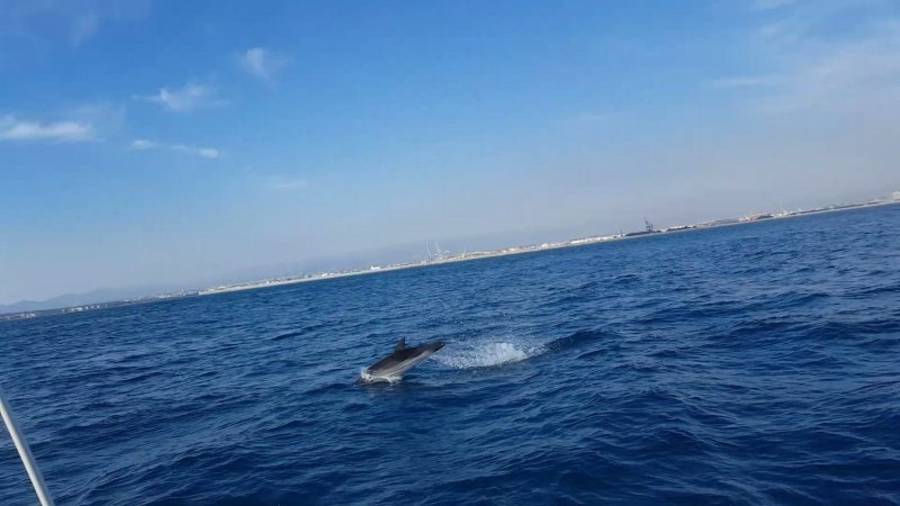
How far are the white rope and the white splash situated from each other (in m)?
16.9

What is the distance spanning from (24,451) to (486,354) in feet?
62.0

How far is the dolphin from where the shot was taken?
19.2 metres

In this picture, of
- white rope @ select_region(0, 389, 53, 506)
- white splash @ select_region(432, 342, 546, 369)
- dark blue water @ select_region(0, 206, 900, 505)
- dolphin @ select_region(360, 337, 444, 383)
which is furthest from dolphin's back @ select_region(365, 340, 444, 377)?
white rope @ select_region(0, 389, 53, 506)

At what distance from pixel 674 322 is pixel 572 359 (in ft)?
24.1

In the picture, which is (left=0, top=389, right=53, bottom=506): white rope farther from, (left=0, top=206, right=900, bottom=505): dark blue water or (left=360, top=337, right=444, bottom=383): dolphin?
(left=360, top=337, right=444, bottom=383): dolphin

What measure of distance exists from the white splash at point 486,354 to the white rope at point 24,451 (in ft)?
55.4

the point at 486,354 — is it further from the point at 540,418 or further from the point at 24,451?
the point at 24,451

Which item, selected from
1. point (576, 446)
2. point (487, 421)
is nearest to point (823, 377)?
point (576, 446)

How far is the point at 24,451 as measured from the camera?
12.3 feet

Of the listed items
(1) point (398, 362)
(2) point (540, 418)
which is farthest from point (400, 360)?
(2) point (540, 418)

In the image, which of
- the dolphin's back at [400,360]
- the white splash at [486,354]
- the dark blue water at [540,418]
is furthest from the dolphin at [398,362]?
the white splash at [486,354]

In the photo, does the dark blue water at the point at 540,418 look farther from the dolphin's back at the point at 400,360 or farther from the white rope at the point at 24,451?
the white rope at the point at 24,451

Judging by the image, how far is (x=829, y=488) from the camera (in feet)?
25.7

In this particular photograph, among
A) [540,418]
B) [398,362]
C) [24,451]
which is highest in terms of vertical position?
[24,451]
